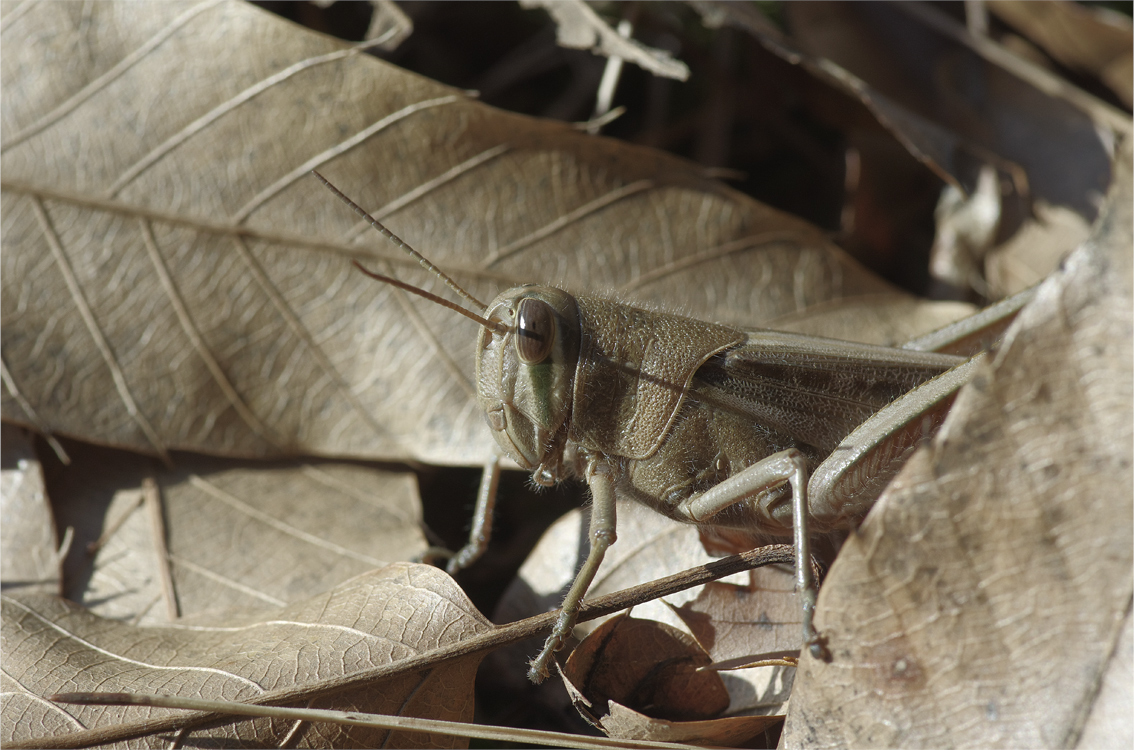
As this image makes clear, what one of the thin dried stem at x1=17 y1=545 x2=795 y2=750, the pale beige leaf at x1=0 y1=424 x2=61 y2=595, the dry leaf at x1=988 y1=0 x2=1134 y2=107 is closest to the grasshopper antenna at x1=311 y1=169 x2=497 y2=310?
the thin dried stem at x1=17 y1=545 x2=795 y2=750

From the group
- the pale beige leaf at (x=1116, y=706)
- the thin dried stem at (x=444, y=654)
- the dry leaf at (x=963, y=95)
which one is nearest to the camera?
the pale beige leaf at (x=1116, y=706)

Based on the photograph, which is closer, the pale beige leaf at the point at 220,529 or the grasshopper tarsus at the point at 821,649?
the grasshopper tarsus at the point at 821,649

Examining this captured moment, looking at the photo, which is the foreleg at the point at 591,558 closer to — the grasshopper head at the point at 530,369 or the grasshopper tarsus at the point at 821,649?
the grasshopper head at the point at 530,369

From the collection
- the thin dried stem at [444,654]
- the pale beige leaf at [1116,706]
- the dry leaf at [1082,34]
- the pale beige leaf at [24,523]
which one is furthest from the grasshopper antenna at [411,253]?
the dry leaf at [1082,34]

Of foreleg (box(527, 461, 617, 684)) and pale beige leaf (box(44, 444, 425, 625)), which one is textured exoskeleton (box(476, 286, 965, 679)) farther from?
pale beige leaf (box(44, 444, 425, 625))

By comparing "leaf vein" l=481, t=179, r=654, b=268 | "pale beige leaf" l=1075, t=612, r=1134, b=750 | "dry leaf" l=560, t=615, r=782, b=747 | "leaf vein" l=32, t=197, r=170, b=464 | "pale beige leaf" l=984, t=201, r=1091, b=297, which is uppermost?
"pale beige leaf" l=984, t=201, r=1091, b=297

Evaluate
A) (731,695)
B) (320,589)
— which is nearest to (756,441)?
(731,695)

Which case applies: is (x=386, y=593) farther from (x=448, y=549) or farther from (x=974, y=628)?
(x=974, y=628)

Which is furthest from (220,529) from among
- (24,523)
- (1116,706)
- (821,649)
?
(1116,706)
